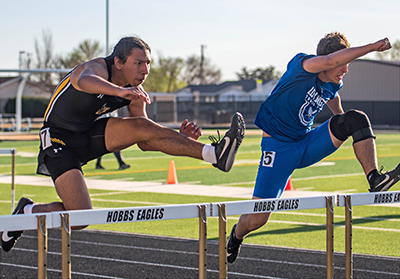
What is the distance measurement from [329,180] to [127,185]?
4773 mm

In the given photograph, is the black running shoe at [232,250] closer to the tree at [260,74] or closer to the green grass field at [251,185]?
the green grass field at [251,185]

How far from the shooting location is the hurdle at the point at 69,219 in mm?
2953

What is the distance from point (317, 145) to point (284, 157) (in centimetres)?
31

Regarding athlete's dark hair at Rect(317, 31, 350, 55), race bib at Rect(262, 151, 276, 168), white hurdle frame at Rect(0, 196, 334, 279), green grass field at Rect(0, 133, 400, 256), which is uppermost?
athlete's dark hair at Rect(317, 31, 350, 55)

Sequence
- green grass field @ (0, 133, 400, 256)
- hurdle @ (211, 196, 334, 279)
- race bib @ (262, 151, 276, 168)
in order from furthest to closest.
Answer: green grass field @ (0, 133, 400, 256)
race bib @ (262, 151, 276, 168)
hurdle @ (211, 196, 334, 279)

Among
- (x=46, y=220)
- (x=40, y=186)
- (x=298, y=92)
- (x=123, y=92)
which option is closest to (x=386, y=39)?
(x=298, y=92)

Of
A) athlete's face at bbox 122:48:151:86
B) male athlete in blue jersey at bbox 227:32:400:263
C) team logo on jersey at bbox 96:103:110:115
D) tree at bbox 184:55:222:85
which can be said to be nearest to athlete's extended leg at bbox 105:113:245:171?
team logo on jersey at bbox 96:103:110:115

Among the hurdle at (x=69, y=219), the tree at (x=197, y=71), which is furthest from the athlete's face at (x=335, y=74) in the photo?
the tree at (x=197, y=71)

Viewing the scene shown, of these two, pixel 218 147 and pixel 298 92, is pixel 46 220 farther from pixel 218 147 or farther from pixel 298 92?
pixel 298 92

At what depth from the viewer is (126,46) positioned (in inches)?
164

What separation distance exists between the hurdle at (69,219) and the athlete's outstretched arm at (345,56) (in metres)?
1.53

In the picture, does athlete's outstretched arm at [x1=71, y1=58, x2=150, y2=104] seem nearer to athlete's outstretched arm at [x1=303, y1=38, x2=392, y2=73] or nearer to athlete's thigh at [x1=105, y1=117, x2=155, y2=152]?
athlete's thigh at [x1=105, y1=117, x2=155, y2=152]

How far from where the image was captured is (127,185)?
464 inches

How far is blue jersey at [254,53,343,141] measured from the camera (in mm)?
4594
